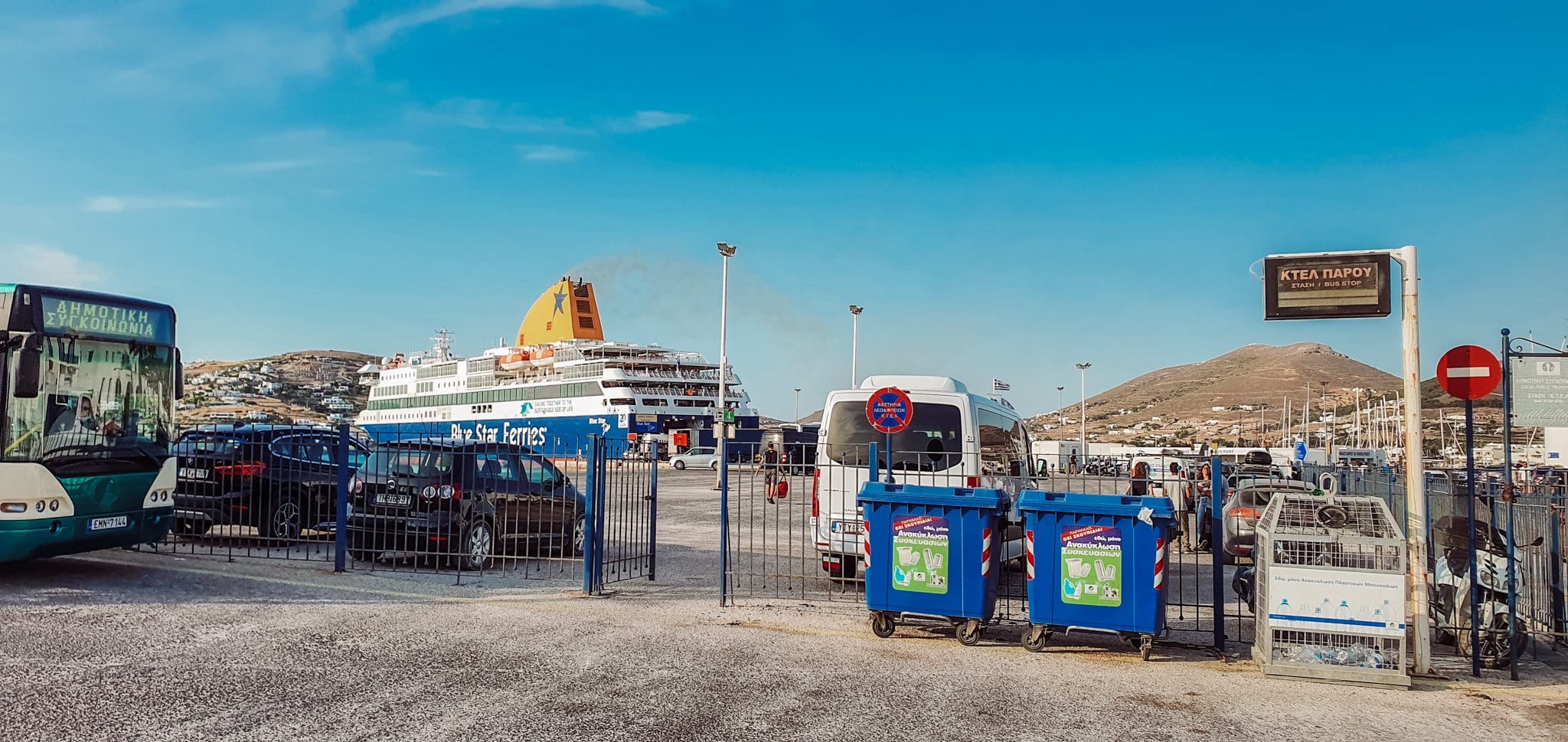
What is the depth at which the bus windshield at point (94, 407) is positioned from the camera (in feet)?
28.9

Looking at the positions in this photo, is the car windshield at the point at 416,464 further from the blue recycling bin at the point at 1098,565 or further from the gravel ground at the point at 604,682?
the blue recycling bin at the point at 1098,565

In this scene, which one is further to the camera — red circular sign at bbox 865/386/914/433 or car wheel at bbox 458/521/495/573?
car wheel at bbox 458/521/495/573

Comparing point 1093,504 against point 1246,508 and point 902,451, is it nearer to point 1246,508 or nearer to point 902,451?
point 902,451

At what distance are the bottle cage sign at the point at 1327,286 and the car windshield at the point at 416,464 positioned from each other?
8.23 metres

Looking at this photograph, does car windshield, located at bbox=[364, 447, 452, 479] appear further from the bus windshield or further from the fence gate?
the bus windshield

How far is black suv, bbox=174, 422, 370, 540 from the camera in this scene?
12070mm

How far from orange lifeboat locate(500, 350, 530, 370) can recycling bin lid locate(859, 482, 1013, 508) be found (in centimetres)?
6637

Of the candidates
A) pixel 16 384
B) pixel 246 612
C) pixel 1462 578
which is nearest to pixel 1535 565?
pixel 1462 578

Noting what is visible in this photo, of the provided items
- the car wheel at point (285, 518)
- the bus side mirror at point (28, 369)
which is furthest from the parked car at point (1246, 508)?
the bus side mirror at point (28, 369)

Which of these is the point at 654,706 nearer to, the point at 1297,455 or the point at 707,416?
the point at 1297,455

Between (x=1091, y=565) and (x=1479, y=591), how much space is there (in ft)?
9.09

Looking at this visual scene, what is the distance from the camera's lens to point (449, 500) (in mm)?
10820

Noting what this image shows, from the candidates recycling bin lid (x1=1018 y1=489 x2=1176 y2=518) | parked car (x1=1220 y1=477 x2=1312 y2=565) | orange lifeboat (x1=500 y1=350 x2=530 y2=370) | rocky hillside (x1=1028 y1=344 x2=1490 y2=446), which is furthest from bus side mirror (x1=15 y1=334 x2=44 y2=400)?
rocky hillside (x1=1028 y1=344 x2=1490 y2=446)

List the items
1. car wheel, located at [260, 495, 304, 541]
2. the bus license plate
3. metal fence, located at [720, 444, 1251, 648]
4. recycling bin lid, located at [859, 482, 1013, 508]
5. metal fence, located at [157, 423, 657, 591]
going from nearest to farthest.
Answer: recycling bin lid, located at [859, 482, 1013, 508] < metal fence, located at [720, 444, 1251, 648] < the bus license plate < metal fence, located at [157, 423, 657, 591] < car wheel, located at [260, 495, 304, 541]
